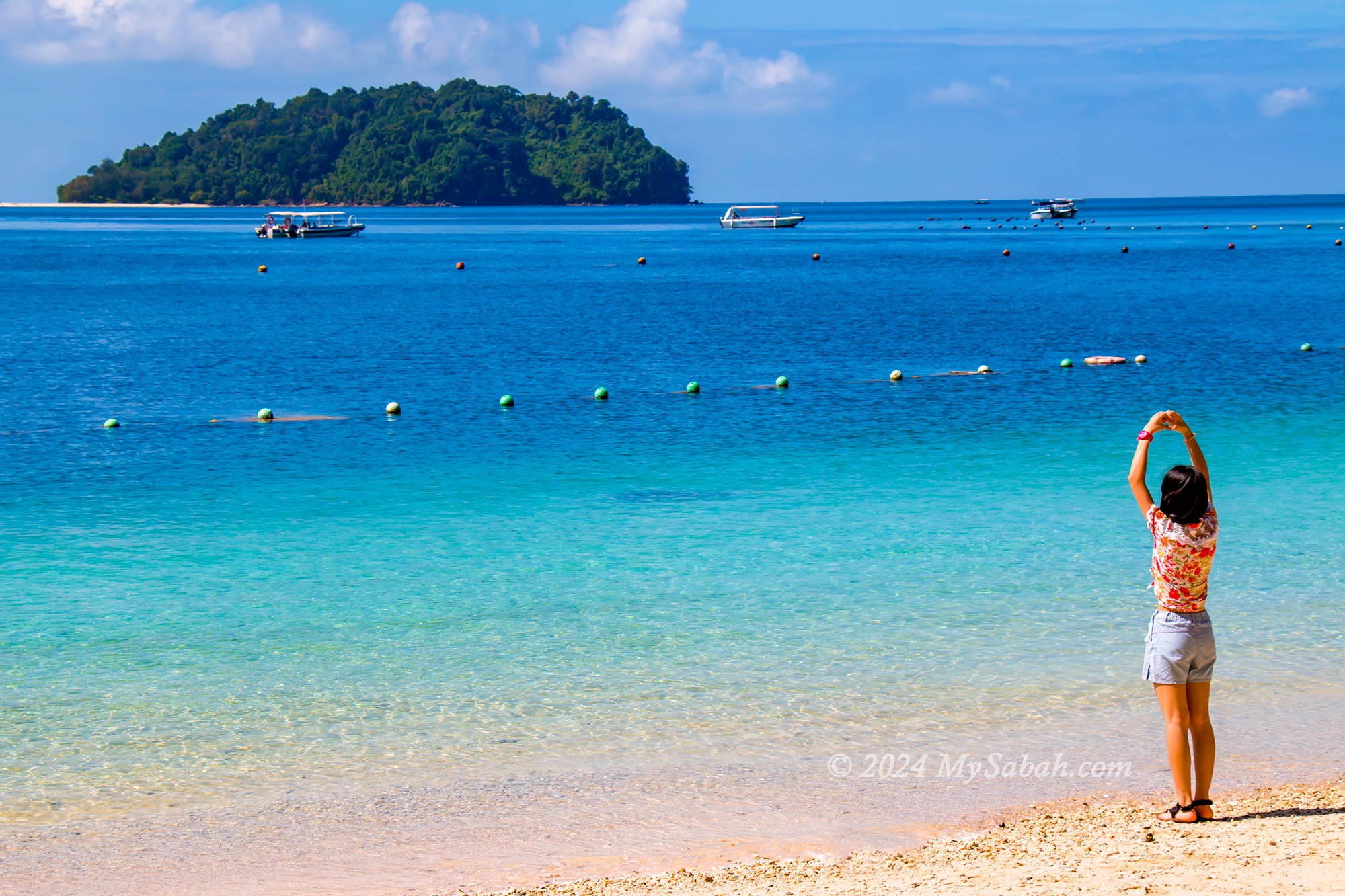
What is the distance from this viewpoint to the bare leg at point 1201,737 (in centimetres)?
777

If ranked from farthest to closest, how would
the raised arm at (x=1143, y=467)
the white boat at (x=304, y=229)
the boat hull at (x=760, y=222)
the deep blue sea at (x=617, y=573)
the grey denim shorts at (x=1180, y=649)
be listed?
the boat hull at (x=760, y=222) < the white boat at (x=304, y=229) < the deep blue sea at (x=617, y=573) < the raised arm at (x=1143, y=467) < the grey denim shorts at (x=1180, y=649)

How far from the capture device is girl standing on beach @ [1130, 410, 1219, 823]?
7.40 meters

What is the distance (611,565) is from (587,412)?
551 inches

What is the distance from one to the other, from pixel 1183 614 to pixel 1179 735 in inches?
30.5

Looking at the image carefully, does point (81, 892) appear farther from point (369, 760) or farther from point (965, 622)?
point (965, 622)

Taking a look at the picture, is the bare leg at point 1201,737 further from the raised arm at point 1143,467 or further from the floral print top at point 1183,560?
the raised arm at point 1143,467

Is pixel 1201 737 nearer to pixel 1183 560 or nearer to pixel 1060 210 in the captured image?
pixel 1183 560

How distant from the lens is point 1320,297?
62.3 m

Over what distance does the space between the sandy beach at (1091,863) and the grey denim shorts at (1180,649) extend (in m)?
0.91

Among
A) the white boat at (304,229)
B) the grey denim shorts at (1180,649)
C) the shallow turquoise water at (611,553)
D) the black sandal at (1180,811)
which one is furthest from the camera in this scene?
the white boat at (304,229)

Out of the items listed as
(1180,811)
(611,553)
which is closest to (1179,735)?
(1180,811)

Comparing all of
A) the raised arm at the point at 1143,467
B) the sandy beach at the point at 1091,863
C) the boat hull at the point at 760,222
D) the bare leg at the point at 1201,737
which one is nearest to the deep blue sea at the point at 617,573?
the sandy beach at the point at 1091,863

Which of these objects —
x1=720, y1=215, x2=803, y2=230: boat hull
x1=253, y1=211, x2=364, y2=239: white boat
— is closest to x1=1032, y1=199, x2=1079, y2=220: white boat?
x1=720, y1=215, x2=803, y2=230: boat hull

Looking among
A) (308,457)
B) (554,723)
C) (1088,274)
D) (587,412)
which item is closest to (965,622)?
(554,723)
